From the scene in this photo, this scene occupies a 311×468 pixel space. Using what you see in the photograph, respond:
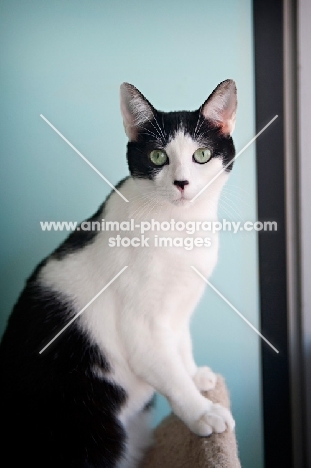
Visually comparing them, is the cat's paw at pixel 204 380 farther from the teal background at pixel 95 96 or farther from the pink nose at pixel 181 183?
the pink nose at pixel 181 183

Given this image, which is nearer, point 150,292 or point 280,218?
point 150,292

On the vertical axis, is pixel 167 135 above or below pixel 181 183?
above

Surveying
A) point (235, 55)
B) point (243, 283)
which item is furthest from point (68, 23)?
point (243, 283)

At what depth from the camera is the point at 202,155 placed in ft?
3.08

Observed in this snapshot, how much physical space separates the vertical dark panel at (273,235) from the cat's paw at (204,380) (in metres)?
0.14

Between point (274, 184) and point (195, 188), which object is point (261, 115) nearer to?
point (274, 184)

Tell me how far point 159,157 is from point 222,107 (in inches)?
6.6

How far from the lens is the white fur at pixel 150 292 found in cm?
90

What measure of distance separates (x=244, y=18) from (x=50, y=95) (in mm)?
477

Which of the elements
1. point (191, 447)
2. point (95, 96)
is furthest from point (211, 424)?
point (95, 96)

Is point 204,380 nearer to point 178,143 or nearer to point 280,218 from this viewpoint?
point 280,218

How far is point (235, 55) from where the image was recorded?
1.08 metres

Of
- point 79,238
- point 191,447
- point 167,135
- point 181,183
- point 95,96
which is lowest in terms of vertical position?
point 191,447

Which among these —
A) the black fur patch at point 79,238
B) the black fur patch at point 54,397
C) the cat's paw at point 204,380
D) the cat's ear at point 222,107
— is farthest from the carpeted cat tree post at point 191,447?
the cat's ear at point 222,107
